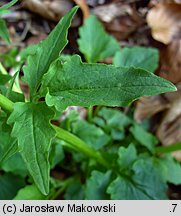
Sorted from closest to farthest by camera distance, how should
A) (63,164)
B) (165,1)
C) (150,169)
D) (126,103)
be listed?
(126,103), (150,169), (63,164), (165,1)

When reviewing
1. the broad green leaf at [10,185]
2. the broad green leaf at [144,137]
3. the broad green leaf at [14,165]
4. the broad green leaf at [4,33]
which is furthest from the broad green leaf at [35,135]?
the broad green leaf at [144,137]

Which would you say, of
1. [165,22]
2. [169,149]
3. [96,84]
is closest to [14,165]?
[169,149]

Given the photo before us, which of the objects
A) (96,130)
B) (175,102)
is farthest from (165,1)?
(96,130)

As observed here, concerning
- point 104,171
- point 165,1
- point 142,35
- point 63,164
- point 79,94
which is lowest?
point 63,164

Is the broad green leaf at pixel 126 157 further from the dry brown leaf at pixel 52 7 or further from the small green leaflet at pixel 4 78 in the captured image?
the dry brown leaf at pixel 52 7

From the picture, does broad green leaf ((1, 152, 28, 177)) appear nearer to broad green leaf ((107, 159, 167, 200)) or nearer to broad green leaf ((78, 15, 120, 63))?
broad green leaf ((107, 159, 167, 200))
